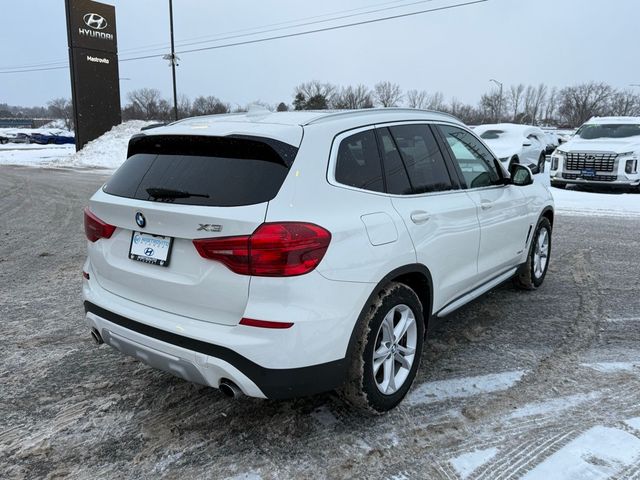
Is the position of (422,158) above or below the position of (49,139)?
above

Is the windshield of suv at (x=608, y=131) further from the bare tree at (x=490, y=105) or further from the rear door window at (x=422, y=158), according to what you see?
the bare tree at (x=490, y=105)

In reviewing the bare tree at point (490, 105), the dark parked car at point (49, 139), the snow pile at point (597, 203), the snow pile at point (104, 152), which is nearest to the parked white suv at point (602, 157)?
the snow pile at point (597, 203)

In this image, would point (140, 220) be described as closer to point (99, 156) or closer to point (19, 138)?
point (99, 156)

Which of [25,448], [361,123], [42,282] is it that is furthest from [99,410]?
[42,282]

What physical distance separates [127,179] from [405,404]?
222 centimetres

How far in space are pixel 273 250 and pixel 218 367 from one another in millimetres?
651

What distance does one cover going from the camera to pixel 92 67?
2708 centimetres

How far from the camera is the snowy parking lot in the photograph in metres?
2.69

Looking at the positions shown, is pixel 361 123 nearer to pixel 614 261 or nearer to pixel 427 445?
pixel 427 445

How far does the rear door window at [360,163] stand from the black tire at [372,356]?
2.00ft

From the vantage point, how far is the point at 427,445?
2.84 meters

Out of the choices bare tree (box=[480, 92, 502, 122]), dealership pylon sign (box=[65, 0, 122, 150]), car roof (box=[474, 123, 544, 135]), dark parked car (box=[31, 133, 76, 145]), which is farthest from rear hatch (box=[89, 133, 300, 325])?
bare tree (box=[480, 92, 502, 122])

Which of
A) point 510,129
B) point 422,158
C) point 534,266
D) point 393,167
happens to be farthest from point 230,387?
point 510,129

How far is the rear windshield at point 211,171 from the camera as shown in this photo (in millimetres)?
2596
